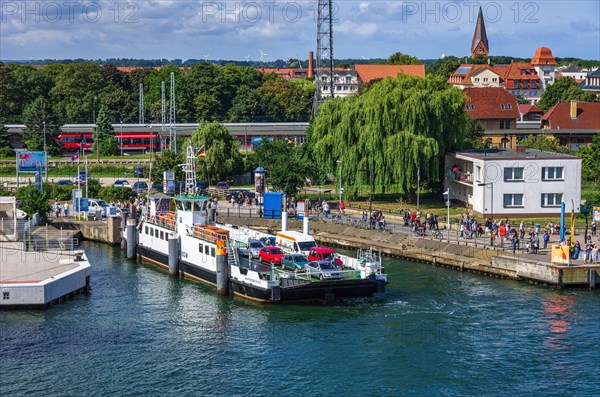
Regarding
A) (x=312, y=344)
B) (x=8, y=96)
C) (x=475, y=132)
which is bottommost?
(x=312, y=344)

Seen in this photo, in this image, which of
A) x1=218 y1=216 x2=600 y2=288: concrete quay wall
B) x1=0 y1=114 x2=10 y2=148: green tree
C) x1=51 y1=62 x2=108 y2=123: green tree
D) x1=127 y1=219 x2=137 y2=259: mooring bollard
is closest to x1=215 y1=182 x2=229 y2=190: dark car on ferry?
x1=218 y1=216 x2=600 y2=288: concrete quay wall

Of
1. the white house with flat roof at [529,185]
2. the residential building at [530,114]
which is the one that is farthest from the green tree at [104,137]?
the white house with flat roof at [529,185]

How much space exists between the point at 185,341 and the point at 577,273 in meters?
23.3

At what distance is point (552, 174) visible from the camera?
74562mm

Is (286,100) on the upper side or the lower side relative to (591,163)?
upper

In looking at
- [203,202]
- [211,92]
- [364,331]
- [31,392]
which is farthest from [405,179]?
[211,92]

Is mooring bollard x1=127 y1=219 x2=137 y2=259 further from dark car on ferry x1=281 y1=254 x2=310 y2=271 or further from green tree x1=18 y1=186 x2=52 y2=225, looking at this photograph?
dark car on ferry x1=281 y1=254 x2=310 y2=271

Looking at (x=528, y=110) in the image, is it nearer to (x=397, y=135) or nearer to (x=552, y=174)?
(x=397, y=135)

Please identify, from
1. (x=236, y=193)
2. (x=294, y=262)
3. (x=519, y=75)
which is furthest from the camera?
(x=519, y=75)

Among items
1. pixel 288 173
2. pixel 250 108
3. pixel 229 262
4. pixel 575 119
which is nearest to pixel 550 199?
pixel 288 173

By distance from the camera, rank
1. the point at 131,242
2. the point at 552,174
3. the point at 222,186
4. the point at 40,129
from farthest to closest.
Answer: the point at 40,129, the point at 222,186, the point at 552,174, the point at 131,242

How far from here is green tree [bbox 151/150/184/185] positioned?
95688 mm

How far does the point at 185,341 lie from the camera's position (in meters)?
45.6

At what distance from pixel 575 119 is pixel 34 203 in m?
74.8
